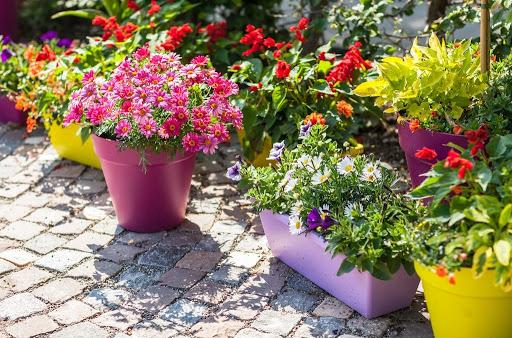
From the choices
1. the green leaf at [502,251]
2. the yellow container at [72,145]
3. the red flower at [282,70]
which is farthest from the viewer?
the yellow container at [72,145]

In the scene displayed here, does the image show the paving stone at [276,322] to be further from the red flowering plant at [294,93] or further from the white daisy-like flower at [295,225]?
the red flowering plant at [294,93]

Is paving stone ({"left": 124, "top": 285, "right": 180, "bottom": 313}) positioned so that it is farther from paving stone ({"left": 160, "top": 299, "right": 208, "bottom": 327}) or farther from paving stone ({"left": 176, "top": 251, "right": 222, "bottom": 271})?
paving stone ({"left": 176, "top": 251, "right": 222, "bottom": 271})

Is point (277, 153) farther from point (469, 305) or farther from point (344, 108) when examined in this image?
point (469, 305)

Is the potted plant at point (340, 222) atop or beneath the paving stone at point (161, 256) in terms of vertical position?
atop

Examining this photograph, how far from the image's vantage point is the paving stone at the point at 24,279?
3508 millimetres

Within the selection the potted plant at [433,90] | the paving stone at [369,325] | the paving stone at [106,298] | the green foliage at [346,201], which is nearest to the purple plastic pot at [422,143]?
the potted plant at [433,90]

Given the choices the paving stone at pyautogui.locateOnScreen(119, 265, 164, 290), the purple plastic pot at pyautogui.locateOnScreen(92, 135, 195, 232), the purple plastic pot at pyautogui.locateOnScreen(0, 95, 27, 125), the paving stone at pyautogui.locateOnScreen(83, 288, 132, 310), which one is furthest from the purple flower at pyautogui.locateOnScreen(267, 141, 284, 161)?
the purple plastic pot at pyautogui.locateOnScreen(0, 95, 27, 125)

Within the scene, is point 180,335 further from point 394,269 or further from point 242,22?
point 242,22

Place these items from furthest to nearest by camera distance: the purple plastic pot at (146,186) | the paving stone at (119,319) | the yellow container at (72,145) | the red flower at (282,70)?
Answer: 1. the yellow container at (72,145)
2. the red flower at (282,70)
3. the purple plastic pot at (146,186)
4. the paving stone at (119,319)

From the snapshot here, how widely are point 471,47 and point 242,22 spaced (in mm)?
2021

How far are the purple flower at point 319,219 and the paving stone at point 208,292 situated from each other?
1.67ft

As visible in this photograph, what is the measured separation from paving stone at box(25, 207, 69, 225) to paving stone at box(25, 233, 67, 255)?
149mm

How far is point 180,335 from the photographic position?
10.3 ft

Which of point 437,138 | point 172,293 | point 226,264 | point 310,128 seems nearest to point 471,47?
point 437,138
